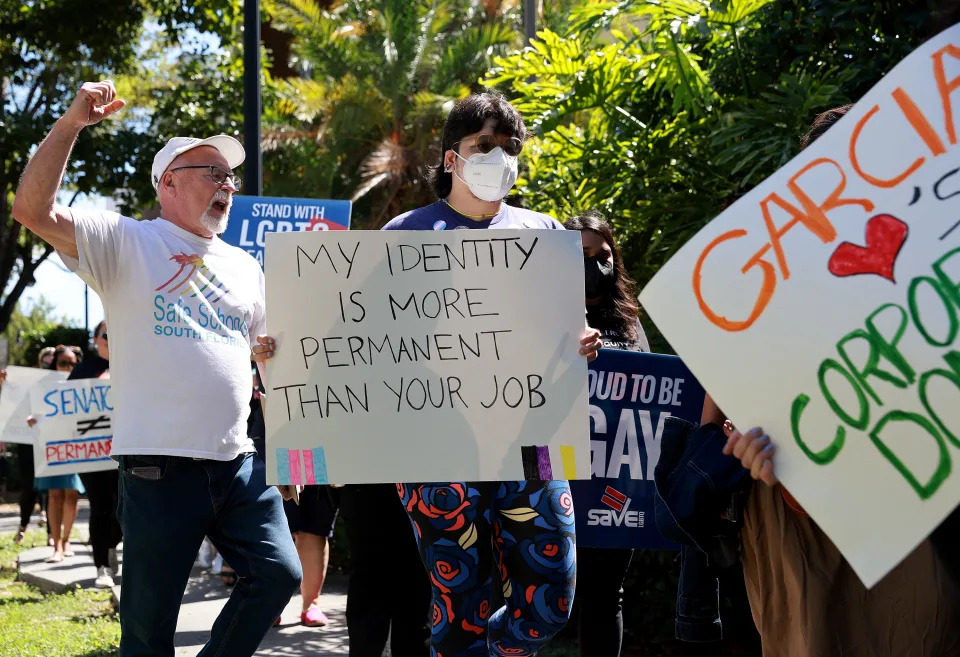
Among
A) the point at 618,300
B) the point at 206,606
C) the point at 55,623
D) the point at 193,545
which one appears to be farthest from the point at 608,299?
the point at 55,623

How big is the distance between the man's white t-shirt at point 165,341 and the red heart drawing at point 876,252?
7.16 feet

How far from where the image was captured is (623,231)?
6.08 m

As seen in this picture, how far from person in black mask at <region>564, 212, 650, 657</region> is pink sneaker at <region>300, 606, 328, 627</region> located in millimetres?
2493

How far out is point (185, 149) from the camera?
407cm

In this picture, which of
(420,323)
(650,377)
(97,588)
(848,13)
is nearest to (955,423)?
(420,323)

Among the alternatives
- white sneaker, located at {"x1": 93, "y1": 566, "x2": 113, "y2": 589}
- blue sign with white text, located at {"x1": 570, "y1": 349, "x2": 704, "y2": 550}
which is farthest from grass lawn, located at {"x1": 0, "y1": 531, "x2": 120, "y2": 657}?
blue sign with white text, located at {"x1": 570, "y1": 349, "x2": 704, "y2": 550}

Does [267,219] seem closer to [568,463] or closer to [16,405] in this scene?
[16,405]

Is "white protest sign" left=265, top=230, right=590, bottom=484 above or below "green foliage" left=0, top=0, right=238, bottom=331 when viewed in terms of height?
below

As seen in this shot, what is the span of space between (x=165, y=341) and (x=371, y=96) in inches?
592

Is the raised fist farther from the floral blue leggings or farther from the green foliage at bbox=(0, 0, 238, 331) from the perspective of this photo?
the green foliage at bbox=(0, 0, 238, 331)

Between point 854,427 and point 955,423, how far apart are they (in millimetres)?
192

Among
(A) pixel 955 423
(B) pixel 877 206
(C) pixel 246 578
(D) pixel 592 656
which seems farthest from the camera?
(D) pixel 592 656

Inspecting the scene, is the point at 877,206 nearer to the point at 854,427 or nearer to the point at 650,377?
the point at 854,427

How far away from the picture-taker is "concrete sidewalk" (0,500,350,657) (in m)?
6.09
